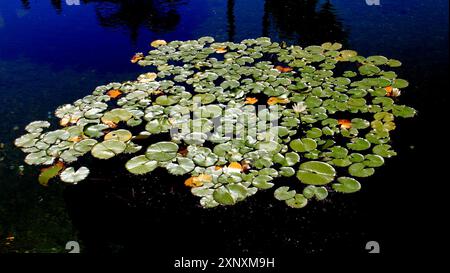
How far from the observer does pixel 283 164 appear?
313 cm

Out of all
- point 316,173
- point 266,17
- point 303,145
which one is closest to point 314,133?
point 303,145

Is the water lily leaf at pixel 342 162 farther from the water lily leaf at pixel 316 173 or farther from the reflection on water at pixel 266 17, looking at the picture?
the reflection on water at pixel 266 17

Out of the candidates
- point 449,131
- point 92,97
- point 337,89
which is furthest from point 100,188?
point 449,131

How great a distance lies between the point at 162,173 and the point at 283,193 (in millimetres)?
1003

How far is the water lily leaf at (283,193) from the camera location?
2.85 metres

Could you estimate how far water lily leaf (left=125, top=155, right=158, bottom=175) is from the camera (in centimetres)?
314

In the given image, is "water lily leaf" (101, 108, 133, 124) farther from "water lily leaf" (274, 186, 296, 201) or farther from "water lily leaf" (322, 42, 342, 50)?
"water lily leaf" (322, 42, 342, 50)

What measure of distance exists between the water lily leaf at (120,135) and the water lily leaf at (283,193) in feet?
4.85

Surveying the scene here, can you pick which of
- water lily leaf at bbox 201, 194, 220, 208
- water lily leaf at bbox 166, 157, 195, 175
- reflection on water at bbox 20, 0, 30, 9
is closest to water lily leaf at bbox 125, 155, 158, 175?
water lily leaf at bbox 166, 157, 195, 175

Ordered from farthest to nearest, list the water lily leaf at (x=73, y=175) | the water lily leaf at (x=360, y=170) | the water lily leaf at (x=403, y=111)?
1. the water lily leaf at (x=403, y=111)
2. the water lily leaf at (x=73, y=175)
3. the water lily leaf at (x=360, y=170)

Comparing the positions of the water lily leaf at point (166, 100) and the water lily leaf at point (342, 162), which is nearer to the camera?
the water lily leaf at point (342, 162)

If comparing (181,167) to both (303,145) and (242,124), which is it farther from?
(303,145)

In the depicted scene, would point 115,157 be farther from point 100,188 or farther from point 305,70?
point 305,70

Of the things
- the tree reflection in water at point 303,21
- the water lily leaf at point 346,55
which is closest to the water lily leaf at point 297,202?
the water lily leaf at point 346,55
